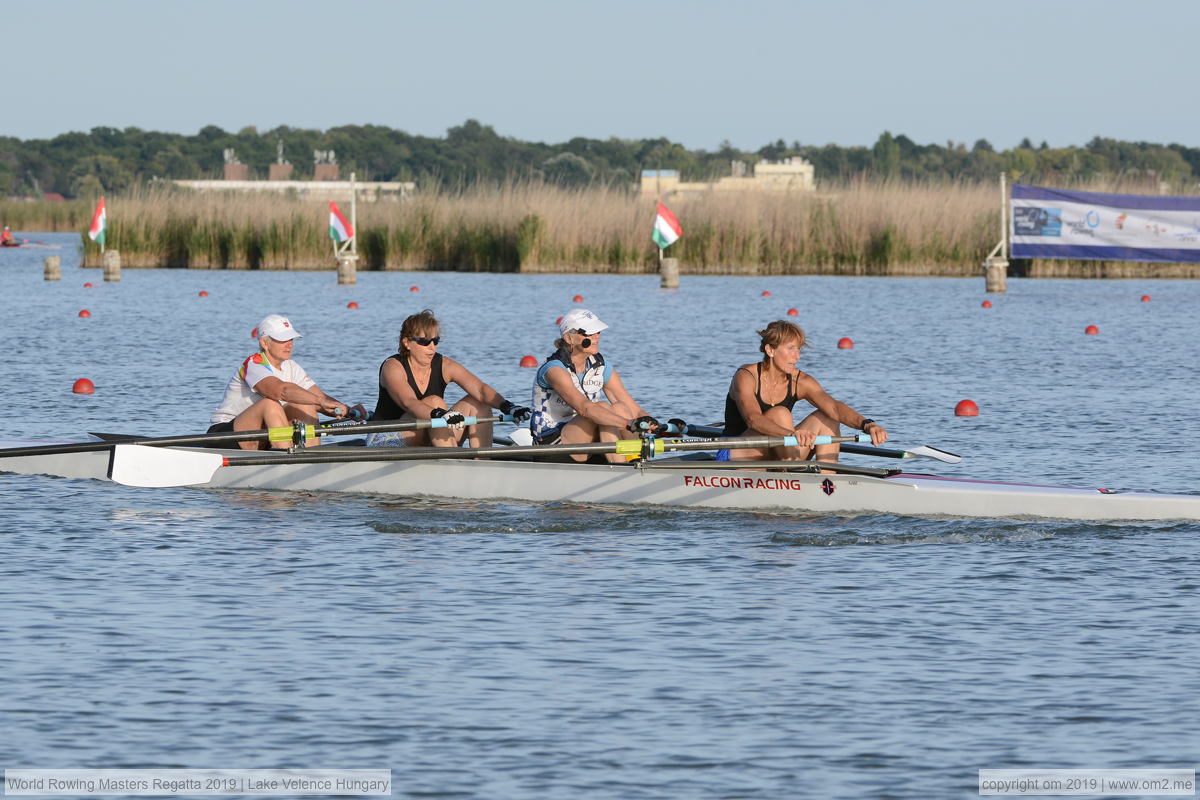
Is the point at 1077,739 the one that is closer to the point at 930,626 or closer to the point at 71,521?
the point at 930,626

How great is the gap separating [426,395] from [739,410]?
7.84 ft

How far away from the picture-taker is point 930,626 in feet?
31.1

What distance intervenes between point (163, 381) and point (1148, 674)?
52.4 ft

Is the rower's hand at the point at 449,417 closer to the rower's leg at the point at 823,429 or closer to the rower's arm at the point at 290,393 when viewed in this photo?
the rower's arm at the point at 290,393

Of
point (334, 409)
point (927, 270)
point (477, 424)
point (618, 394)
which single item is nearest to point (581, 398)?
point (618, 394)

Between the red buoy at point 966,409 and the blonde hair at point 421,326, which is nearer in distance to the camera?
the blonde hair at point 421,326

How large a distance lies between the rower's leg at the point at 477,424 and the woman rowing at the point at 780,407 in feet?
6.54

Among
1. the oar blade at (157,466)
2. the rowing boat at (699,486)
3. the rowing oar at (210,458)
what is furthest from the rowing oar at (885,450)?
the oar blade at (157,466)

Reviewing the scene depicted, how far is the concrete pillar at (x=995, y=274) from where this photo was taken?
37.9 metres

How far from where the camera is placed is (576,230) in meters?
43.8

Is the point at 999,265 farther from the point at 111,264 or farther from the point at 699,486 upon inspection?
the point at 699,486

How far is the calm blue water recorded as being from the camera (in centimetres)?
727

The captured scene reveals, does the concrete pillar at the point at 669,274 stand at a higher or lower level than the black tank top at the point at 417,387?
higher

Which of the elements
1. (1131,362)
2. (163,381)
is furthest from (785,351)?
(1131,362)
